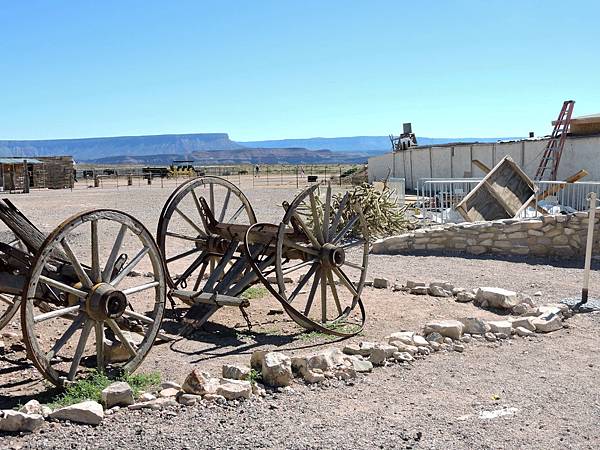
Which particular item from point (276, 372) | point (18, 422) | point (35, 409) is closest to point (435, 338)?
point (276, 372)

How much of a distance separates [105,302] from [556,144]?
16471mm

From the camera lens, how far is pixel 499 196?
14.9 m

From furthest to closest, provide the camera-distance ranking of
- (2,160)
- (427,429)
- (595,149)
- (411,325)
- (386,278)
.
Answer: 1. (2,160)
2. (595,149)
3. (386,278)
4. (411,325)
5. (427,429)

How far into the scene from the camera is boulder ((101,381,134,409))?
517 centimetres

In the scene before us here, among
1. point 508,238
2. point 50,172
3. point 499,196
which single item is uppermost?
point 499,196

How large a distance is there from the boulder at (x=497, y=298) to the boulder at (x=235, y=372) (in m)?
4.15

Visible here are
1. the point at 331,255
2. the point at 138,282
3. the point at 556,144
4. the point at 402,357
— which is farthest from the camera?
the point at 556,144

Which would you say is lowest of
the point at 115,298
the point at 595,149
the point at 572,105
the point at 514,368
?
the point at 514,368

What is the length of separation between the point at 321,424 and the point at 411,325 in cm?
326

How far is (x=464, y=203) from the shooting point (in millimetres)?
14562

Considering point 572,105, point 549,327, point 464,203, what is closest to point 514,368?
point 549,327

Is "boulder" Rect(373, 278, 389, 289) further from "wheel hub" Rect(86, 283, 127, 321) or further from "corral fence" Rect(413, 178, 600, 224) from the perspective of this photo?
"wheel hub" Rect(86, 283, 127, 321)

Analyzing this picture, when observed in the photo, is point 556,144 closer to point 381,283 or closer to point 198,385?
point 381,283

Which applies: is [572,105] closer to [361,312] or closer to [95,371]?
[361,312]
